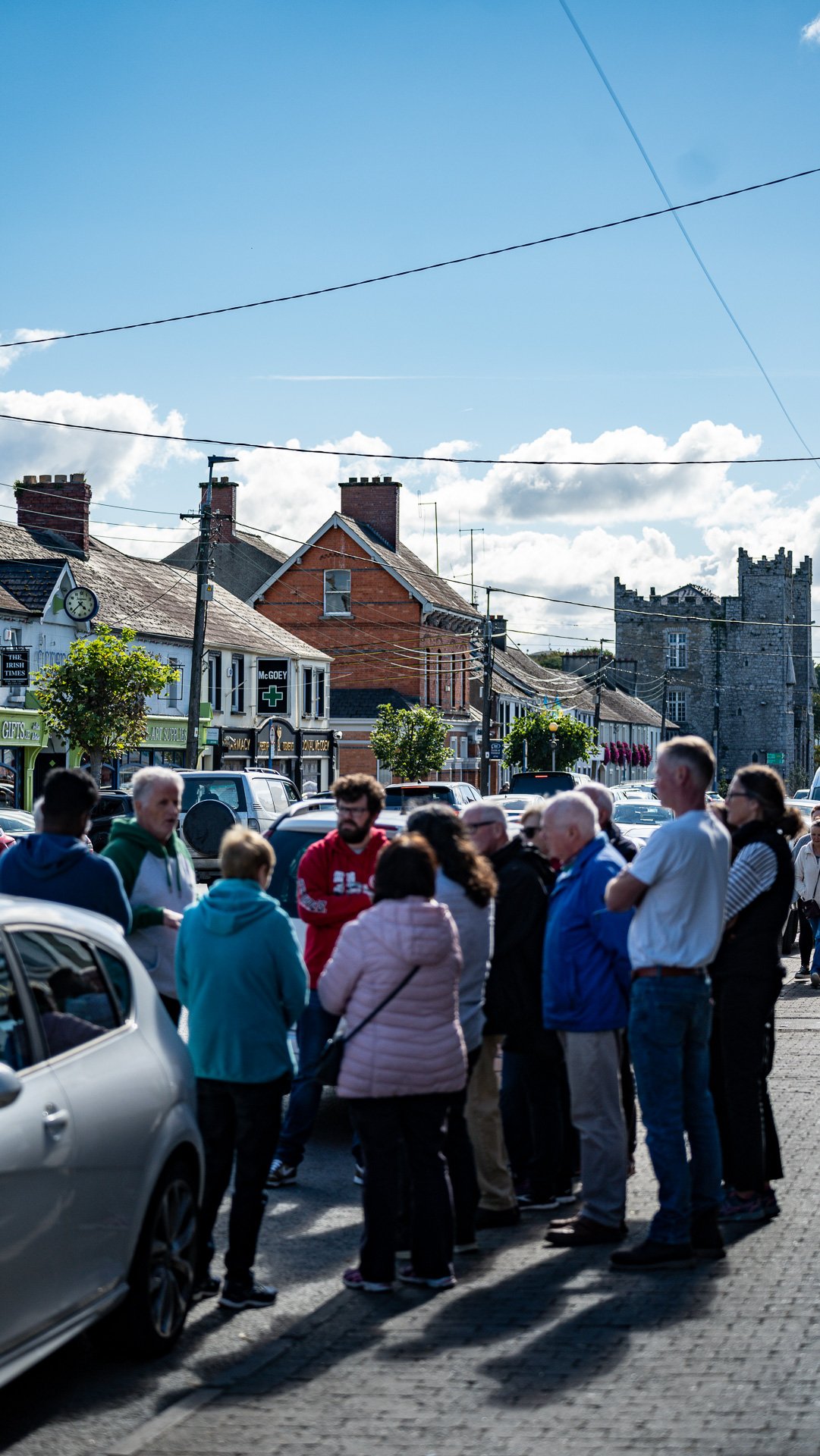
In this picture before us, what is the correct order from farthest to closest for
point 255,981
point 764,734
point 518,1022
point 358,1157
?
point 764,734 < point 358,1157 < point 518,1022 < point 255,981

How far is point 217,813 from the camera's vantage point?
22.7m

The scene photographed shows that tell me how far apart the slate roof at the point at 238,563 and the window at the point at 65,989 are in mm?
68752

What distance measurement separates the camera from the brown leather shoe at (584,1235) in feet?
22.8

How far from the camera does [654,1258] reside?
6.54 metres

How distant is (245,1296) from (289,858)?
4402 millimetres

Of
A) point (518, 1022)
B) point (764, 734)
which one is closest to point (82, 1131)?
point (518, 1022)

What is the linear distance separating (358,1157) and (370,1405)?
297 centimetres

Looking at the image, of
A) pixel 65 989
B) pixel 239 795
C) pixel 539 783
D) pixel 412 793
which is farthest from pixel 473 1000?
pixel 539 783

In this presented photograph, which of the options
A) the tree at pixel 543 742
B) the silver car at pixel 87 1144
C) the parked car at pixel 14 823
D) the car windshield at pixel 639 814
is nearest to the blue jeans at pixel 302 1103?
the silver car at pixel 87 1144

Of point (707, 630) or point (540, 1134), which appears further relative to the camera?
point (707, 630)

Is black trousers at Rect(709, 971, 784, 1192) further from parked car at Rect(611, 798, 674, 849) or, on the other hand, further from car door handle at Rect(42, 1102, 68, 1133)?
parked car at Rect(611, 798, 674, 849)

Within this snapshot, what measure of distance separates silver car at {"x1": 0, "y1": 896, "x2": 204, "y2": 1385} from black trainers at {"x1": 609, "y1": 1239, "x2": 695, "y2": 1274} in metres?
1.73

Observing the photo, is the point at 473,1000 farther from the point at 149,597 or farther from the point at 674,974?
the point at 149,597

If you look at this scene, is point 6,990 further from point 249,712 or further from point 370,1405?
point 249,712
